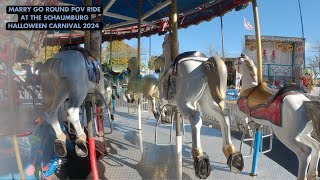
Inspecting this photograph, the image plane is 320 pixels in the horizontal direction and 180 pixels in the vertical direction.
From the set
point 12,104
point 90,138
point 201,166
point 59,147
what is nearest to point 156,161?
point 90,138

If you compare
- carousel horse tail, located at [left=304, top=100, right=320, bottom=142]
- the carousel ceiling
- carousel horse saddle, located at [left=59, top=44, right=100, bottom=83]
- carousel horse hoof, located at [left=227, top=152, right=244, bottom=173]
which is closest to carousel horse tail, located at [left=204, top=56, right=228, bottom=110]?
carousel horse hoof, located at [left=227, top=152, right=244, bottom=173]

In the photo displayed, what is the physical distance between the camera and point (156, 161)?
4.21m

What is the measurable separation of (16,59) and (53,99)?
67cm

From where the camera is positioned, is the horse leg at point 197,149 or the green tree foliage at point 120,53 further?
the green tree foliage at point 120,53

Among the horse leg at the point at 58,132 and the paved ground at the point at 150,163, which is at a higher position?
the horse leg at the point at 58,132

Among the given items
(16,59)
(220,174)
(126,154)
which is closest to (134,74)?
(126,154)

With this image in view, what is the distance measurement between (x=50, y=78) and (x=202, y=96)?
1.32 meters

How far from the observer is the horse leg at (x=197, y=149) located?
2.34 meters

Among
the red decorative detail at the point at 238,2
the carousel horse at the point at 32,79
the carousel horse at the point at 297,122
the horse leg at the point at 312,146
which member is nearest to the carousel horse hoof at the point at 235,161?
the carousel horse at the point at 297,122

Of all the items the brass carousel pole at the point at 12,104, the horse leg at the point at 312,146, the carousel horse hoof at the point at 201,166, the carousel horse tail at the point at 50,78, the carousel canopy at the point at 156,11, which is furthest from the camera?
the carousel canopy at the point at 156,11

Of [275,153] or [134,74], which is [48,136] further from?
[275,153]

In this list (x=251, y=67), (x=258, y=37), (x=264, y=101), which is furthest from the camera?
(x=251, y=67)

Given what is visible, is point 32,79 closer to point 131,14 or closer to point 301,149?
point 301,149

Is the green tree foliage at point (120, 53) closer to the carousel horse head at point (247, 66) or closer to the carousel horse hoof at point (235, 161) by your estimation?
the carousel horse head at point (247, 66)
